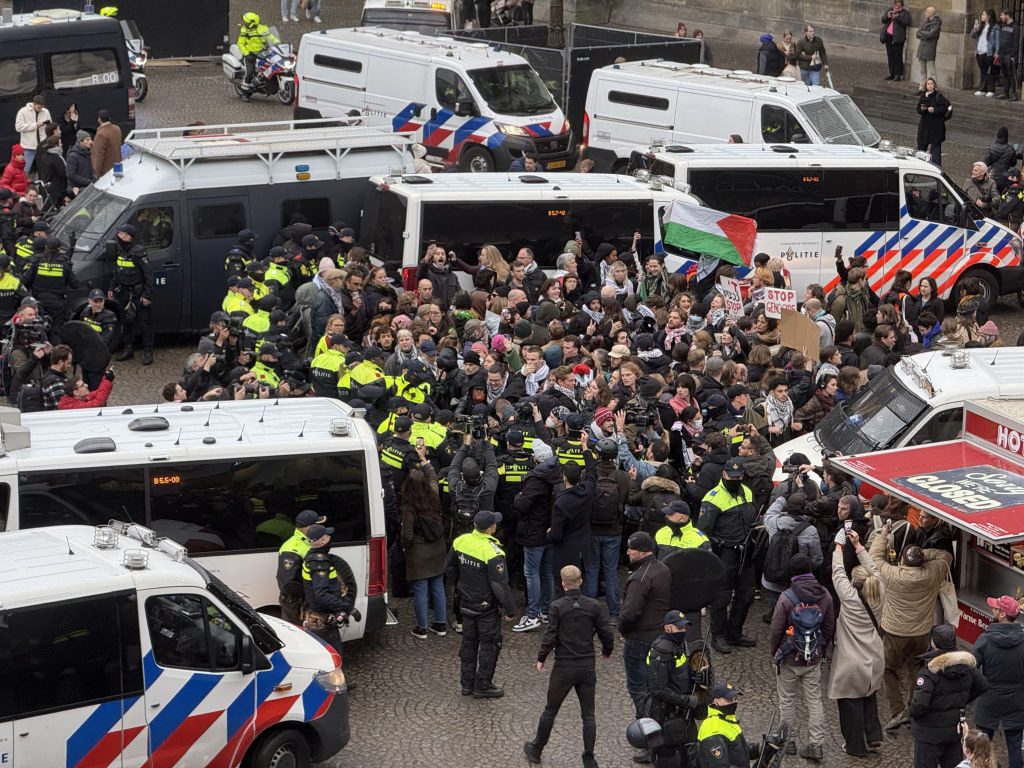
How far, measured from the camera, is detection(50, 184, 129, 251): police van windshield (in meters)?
18.0

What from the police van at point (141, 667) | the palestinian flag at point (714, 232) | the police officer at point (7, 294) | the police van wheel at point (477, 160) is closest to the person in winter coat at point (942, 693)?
the police van at point (141, 667)

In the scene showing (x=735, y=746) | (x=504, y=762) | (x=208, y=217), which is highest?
(x=208, y=217)

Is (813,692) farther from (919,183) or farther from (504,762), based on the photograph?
(919,183)

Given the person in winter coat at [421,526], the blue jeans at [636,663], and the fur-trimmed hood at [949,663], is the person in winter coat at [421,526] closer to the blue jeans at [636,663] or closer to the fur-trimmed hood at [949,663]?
the blue jeans at [636,663]

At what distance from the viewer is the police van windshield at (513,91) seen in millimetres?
24547

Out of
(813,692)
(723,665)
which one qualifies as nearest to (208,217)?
(723,665)

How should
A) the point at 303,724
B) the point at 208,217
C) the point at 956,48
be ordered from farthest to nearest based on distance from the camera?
1. the point at 956,48
2. the point at 208,217
3. the point at 303,724

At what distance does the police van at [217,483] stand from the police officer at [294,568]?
417 millimetres

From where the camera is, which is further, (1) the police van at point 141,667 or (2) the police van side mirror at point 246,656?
(2) the police van side mirror at point 246,656

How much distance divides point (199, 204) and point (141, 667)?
9721 millimetres

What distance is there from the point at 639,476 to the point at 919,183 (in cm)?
866

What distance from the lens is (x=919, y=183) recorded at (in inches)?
774

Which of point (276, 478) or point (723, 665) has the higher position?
point (276, 478)

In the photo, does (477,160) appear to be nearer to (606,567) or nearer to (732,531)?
(606,567)
